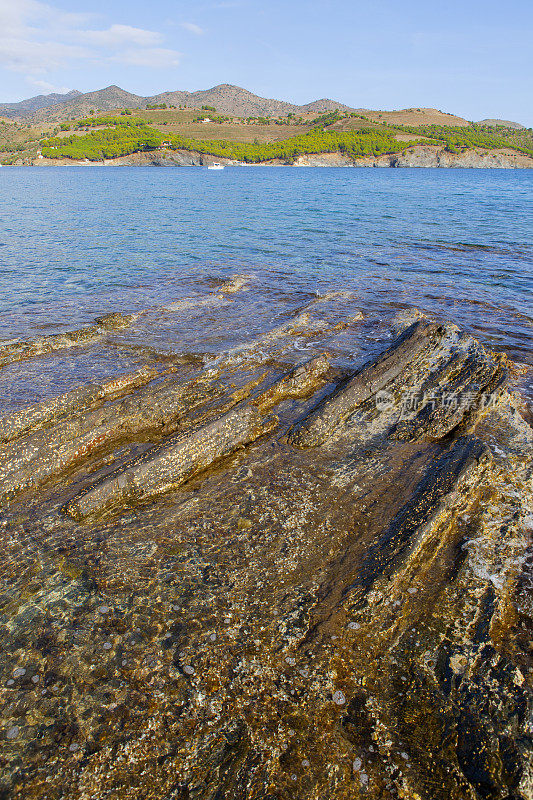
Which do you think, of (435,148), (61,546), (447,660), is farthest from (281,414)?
(435,148)

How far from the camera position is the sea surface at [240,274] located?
536 inches

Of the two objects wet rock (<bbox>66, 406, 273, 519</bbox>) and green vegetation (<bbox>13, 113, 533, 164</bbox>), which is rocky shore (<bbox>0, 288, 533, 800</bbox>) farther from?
green vegetation (<bbox>13, 113, 533, 164</bbox>)

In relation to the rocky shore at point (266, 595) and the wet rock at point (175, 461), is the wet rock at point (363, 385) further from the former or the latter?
the wet rock at point (175, 461)

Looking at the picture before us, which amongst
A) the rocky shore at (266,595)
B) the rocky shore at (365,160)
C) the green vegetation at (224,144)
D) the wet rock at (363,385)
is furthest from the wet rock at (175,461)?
the rocky shore at (365,160)

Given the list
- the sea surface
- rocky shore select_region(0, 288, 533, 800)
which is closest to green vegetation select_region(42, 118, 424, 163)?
the sea surface

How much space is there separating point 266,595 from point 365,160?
689 feet

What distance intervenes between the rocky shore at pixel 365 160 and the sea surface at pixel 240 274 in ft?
489

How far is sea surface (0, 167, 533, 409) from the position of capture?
44.7ft

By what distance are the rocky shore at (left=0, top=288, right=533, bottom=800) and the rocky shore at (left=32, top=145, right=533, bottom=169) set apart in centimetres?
19083

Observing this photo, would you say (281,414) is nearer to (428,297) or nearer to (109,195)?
(428,297)

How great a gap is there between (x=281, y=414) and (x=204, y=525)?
12.2 feet

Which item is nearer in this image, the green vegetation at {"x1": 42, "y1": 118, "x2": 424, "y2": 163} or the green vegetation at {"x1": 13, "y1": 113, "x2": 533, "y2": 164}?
the green vegetation at {"x1": 42, "y1": 118, "x2": 424, "y2": 163}

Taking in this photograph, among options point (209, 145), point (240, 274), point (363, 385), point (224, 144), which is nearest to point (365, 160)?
point (224, 144)

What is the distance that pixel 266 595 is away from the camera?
5316mm
